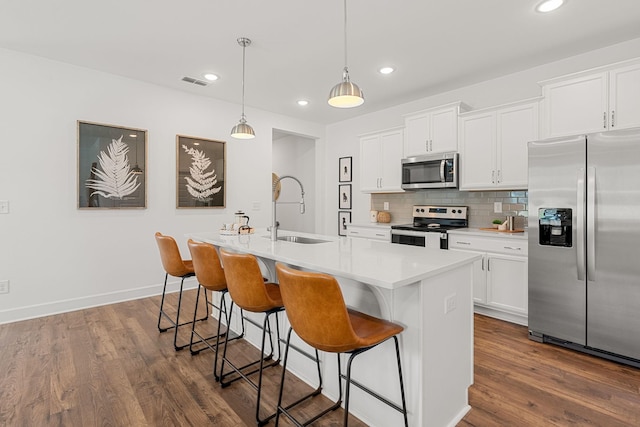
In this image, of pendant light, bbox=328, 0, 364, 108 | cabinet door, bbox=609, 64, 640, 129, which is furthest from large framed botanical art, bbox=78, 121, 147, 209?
cabinet door, bbox=609, 64, 640, 129

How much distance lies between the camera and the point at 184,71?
3797mm

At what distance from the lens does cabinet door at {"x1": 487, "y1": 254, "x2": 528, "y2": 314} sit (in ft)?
10.3

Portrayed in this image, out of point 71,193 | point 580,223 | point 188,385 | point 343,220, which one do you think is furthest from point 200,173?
point 580,223

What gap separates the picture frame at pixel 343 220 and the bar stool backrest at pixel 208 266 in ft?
12.3

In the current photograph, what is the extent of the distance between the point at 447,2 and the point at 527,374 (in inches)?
110

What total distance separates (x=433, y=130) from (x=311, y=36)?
78.2 inches

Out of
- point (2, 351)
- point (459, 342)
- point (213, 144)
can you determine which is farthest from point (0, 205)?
point (459, 342)

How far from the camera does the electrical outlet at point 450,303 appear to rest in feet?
5.68

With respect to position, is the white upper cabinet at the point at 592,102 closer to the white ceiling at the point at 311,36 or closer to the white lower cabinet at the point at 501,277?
the white ceiling at the point at 311,36

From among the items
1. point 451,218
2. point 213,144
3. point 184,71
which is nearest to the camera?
point 184,71

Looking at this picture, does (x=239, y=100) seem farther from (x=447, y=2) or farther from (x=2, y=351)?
(x=2, y=351)

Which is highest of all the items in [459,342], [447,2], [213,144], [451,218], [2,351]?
[447,2]

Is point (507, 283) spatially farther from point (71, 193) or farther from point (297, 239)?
point (71, 193)

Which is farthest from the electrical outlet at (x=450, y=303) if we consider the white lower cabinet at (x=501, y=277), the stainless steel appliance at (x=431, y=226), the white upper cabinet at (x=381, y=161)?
the white upper cabinet at (x=381, y=161)
